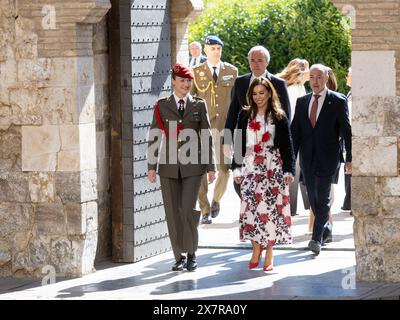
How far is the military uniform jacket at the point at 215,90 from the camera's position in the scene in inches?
607

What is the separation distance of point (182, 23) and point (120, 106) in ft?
5.02

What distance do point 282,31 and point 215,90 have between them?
33.1 feet

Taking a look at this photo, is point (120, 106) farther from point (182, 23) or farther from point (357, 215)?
point (357, 215)

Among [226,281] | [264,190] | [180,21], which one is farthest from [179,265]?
[180,21]

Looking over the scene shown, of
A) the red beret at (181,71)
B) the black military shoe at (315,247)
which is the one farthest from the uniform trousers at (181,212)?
the black military shoe at (315,247)

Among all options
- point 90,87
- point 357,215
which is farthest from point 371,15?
point 90,87

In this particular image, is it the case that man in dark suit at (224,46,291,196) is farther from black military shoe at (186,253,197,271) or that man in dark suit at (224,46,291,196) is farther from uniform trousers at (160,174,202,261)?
black military shoe at (186,253,197,271)

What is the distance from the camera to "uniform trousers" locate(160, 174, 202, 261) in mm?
12352

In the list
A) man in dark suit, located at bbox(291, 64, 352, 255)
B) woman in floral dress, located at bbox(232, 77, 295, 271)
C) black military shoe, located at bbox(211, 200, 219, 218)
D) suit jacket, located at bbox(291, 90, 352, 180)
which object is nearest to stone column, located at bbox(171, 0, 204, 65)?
man in dark suit, located at bbox(291, 64, 352, 255)

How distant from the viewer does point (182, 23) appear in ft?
45.9

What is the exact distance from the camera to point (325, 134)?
13125mm

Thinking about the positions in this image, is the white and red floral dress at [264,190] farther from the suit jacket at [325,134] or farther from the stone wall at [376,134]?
the stone wall at [376,134]

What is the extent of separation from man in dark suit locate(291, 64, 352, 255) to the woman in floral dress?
89 cm

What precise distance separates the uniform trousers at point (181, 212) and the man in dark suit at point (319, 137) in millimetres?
1339
